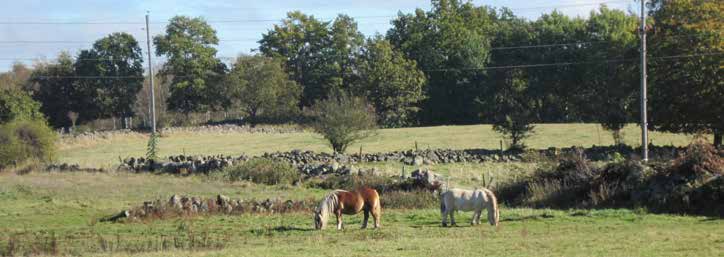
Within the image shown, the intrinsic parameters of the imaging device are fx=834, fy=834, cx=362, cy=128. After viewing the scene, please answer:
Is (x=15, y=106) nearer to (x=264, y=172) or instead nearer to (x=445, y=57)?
(x=264, y=172)

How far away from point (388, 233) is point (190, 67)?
279 ft

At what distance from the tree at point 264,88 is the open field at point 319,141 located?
1214 cm

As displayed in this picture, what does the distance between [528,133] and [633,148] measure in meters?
9.80

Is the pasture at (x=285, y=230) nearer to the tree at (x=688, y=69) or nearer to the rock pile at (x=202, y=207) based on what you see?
the rock pile at (x=202, y=207)

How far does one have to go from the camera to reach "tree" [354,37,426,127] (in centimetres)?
9531

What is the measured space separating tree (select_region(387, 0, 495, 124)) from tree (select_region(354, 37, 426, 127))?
149 inches

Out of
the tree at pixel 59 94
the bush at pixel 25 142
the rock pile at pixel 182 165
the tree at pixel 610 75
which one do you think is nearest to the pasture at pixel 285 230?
the rock pile at pixel 182 165

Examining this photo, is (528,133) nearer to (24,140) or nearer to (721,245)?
(24,140)

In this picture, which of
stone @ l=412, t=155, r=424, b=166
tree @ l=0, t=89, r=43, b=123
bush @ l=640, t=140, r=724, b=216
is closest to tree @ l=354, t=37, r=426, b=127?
tree @ l=0, t=89, r=43, b=123


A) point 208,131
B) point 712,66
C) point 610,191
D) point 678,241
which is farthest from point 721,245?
point 208,131

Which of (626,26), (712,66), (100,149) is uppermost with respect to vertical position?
(626,26)

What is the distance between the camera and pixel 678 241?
56.3 ft

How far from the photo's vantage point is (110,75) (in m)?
104

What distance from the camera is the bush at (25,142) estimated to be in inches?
2002
